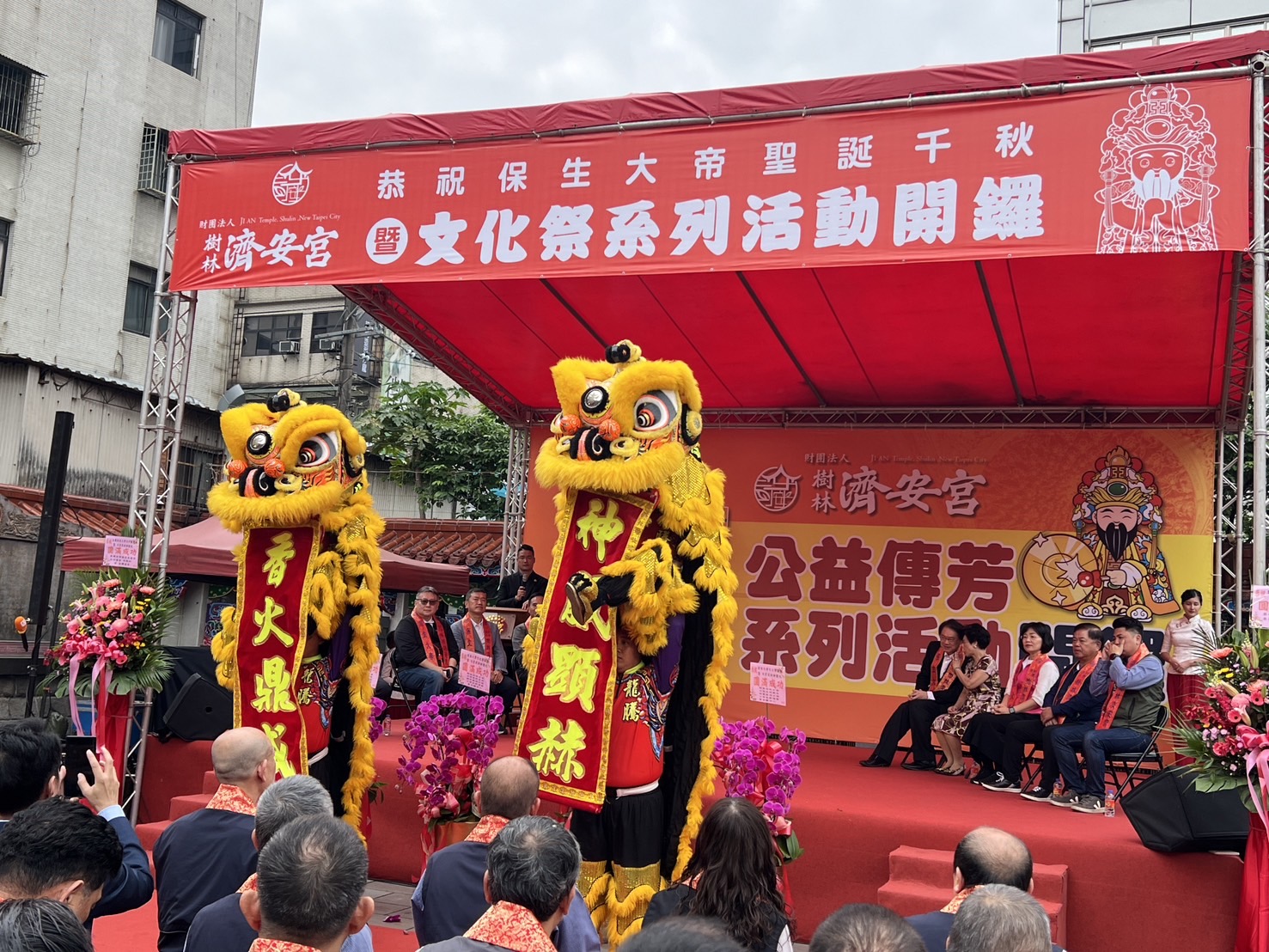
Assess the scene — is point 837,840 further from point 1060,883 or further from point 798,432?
point 798,432

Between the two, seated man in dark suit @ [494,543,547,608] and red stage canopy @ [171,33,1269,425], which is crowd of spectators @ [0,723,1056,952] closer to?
red stage canopy @ [171,33,1269,425]

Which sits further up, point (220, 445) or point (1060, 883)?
point (220, 445)

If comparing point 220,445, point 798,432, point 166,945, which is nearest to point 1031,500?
point 798,432

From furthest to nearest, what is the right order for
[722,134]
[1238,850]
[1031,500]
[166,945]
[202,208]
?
1. [1031,500]
2. [202,208]
3. [722,134]
4. [1238,850]
5. [166,945]

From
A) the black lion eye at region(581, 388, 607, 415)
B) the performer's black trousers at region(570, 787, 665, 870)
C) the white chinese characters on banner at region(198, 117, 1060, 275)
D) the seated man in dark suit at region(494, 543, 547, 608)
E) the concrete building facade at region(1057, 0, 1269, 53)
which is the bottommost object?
the performer's black trousers at region(570, 787, 665, 870)

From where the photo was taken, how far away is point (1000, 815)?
5.42m

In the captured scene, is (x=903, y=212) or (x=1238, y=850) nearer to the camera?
(x=1238, y=850)

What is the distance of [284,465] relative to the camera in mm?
5172

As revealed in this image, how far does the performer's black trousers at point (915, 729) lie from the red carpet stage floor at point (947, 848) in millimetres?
640

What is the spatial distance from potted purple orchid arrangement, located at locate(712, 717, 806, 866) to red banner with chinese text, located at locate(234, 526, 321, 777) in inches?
72.3

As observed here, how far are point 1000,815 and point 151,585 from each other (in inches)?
182

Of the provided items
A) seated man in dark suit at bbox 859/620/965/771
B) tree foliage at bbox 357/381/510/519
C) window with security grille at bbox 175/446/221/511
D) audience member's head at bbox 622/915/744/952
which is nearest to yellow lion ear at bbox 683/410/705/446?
audience member's head at bbox 622/915/744/952

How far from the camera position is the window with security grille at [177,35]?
53.0 feet

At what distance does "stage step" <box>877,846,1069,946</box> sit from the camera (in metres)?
4.54
